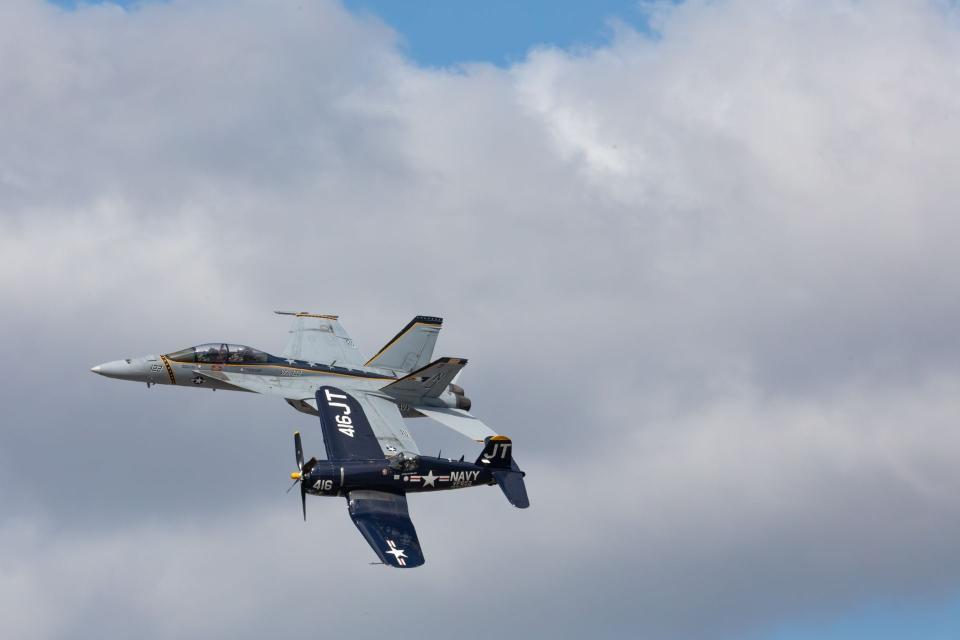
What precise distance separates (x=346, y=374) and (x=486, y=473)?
12994 millimetres

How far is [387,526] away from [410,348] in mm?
22103

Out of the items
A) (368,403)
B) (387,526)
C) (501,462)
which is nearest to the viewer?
(387,526)

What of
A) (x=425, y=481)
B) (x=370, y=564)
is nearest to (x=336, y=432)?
(x=425, y=481)

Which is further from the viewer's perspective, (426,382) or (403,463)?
(426,382)

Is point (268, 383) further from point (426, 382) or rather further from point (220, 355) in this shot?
point (426, 382)

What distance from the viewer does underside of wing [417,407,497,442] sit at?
95.1 m

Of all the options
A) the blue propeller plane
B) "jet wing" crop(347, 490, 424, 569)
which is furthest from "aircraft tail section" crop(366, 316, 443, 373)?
"jet wing" crop(347, 490, 424, 569)

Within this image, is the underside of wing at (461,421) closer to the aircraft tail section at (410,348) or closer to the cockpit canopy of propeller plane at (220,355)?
the aircraft tail section at (410,348)

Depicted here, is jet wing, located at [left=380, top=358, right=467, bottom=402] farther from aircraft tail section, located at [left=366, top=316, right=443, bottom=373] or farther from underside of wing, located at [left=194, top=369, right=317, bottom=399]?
underside of wing, located at [left=194, top=369, right=317, bottom=399]

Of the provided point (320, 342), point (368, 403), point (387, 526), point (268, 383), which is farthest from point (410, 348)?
point (387, 526)

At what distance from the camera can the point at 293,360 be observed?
96.4m

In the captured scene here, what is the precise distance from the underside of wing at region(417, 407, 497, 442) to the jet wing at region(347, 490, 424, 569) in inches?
489

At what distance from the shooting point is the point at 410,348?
101125 mm

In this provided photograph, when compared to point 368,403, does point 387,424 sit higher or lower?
lower
